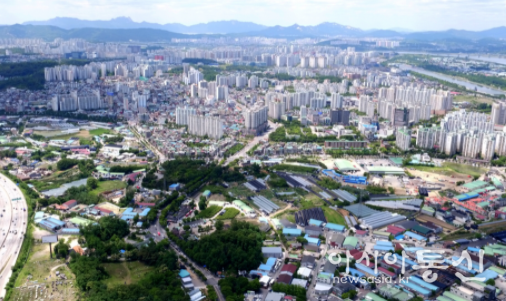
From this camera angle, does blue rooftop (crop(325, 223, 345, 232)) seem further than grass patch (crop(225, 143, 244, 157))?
No

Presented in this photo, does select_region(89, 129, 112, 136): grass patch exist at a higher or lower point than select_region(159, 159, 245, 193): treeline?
higher

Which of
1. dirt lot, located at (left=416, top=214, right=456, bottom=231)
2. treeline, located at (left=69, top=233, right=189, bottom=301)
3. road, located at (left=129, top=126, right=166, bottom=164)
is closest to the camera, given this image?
treeline, located at (left=69, top=233, right=189, bottom=301)

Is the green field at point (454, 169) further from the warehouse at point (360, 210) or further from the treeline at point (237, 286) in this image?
the treeline at point (237, 286)

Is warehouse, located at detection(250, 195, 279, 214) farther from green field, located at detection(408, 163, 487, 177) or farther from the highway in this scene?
green field, located at detection(408, 163, 487, 177)

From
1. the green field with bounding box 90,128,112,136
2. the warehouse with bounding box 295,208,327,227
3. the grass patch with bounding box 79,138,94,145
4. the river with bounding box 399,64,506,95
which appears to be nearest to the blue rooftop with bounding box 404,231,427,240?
the warehouse with bounding box 295,208,327,227

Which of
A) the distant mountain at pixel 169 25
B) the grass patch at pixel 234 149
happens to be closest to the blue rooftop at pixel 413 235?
the grass patch at pixel 234 149

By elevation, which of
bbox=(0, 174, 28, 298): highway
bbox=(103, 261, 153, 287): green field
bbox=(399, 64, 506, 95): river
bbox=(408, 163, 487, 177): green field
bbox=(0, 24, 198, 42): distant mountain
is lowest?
bbox=(103, 261, 153, 287): green field
